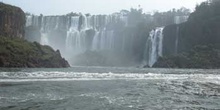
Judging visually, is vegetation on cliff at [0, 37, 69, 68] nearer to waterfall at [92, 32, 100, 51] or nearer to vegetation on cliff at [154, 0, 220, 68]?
vegetation on cliff at [154, 0, 220, 68]

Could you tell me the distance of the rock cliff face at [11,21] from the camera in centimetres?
12062

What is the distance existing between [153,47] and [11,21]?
50436 mm

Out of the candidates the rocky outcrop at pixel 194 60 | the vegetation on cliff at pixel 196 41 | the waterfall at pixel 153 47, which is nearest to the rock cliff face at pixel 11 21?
the waterfall at pixel 153 47

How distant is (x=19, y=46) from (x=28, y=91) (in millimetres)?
75574

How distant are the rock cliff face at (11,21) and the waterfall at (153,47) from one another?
4584 centimetres

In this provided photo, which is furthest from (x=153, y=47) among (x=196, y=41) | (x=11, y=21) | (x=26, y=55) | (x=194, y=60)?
(x=26, y=55)

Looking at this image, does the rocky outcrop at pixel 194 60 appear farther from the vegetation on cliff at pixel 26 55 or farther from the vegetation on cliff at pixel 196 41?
the vegetation on cliff at pixel 26 55

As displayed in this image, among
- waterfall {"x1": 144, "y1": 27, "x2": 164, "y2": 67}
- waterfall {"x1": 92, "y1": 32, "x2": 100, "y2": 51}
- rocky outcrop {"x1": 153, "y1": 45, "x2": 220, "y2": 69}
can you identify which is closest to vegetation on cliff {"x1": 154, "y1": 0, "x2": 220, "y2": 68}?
rocky outcrop {"x1": 153, "y1": 45, "x2": 220, "y2": 69}

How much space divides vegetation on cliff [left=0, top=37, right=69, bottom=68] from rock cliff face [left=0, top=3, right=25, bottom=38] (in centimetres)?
1474

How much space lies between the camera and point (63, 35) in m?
170

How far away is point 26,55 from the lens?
94.4 metres

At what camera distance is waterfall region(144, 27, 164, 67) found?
436 ft

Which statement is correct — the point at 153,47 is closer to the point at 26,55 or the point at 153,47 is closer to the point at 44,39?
the point at 26,55

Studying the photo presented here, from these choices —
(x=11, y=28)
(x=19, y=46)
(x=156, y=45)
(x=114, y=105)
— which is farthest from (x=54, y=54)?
(x=114, y=105)
